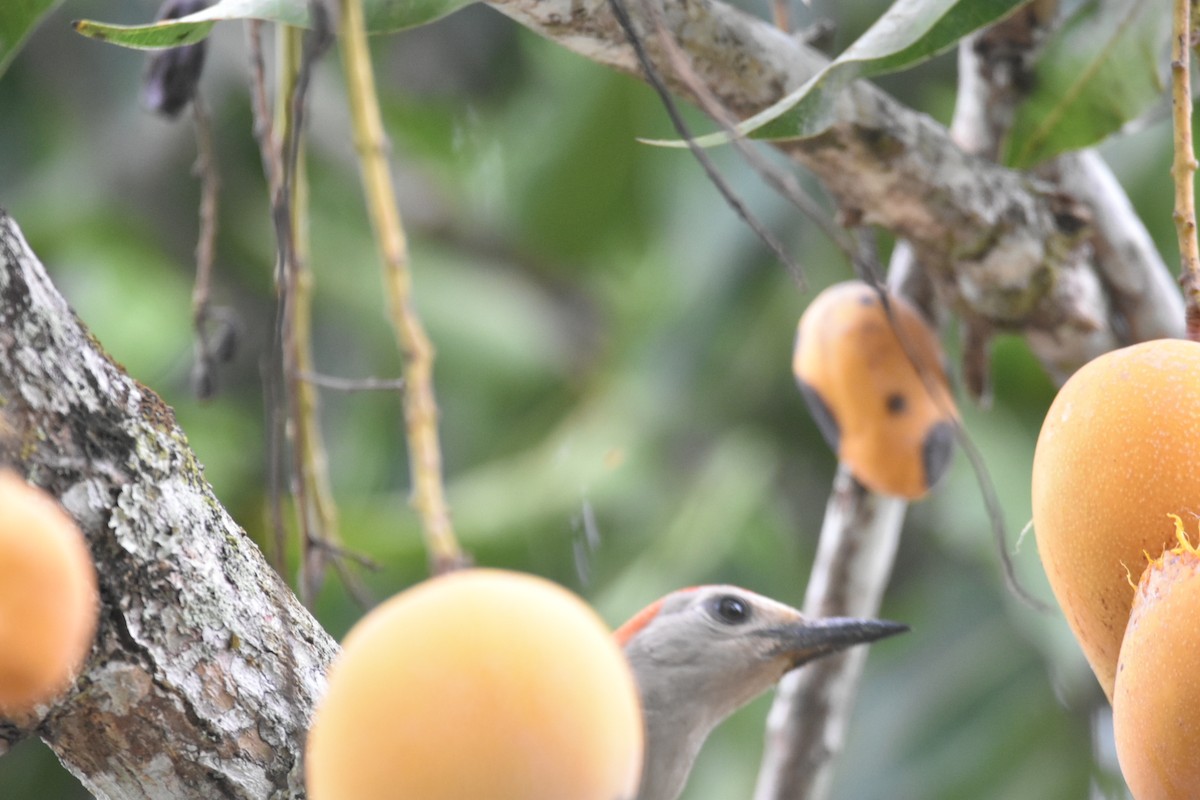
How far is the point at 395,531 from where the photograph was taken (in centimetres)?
177

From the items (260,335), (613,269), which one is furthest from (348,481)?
(613,269)

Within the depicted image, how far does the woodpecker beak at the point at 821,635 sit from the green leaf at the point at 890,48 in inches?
8.7

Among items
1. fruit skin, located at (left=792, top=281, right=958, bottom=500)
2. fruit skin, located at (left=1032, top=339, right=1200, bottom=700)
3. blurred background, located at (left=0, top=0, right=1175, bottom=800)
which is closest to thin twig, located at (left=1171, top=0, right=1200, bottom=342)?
fruit skin, located at (left=1032, top=339, right=1200, bottom=700)

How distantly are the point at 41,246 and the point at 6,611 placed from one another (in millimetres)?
1945

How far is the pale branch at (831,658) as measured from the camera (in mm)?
1109

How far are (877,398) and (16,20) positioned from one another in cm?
58

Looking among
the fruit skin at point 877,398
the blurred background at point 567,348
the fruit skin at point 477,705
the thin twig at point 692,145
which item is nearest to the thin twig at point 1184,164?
the thin twig at point 692,145

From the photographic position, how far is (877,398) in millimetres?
927

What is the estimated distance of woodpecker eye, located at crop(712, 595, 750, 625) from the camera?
61cm

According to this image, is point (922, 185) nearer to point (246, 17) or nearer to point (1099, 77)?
point (1099, 77)

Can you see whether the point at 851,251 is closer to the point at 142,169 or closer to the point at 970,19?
the point at 970,19

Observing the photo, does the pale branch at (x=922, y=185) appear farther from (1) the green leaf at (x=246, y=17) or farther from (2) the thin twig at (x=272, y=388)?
(2) the thin twig at (x=272, y=388)

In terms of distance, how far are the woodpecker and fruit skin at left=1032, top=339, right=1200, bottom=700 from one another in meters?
0.12

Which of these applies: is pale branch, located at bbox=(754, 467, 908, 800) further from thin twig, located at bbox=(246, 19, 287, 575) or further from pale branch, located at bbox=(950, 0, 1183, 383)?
thin twig, located at bbox=(246, 19, 287, 575)
